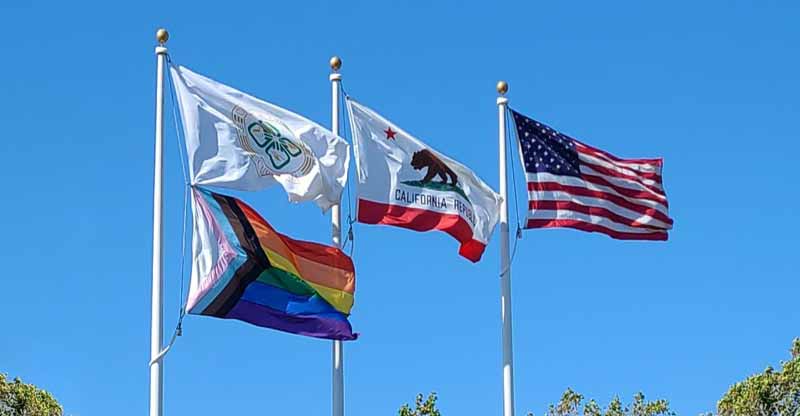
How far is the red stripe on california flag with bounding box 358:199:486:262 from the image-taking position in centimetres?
2466

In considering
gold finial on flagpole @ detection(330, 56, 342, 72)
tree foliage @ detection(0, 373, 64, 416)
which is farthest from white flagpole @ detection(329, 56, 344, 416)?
tree foliage @ detection(0, 373, 64, 416)

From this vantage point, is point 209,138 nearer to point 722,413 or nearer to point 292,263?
point 292,263

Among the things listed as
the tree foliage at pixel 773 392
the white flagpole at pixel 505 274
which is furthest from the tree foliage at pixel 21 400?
the white flagpole at pixel 505 274

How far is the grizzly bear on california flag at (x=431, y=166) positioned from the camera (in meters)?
25.7

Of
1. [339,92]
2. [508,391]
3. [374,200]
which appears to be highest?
[339,92]

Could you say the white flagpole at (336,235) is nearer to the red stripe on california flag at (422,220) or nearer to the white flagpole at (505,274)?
the red stripe on california flag at (422,220)

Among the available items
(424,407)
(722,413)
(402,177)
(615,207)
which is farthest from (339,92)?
(722,413)

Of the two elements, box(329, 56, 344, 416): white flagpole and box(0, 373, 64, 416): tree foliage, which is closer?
box(329, 56, 344, 416): white flagpole

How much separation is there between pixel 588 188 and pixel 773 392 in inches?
1152

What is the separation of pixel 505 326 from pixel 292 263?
4.29m

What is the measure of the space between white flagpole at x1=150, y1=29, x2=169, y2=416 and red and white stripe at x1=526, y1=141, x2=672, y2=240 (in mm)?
7041

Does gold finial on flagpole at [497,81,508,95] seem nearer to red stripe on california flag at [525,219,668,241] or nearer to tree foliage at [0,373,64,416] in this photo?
red stripe on california flag at [525,219,668,241]

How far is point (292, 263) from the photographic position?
23.7 m

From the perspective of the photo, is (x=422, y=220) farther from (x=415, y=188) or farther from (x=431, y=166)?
(x=431, y=166)
